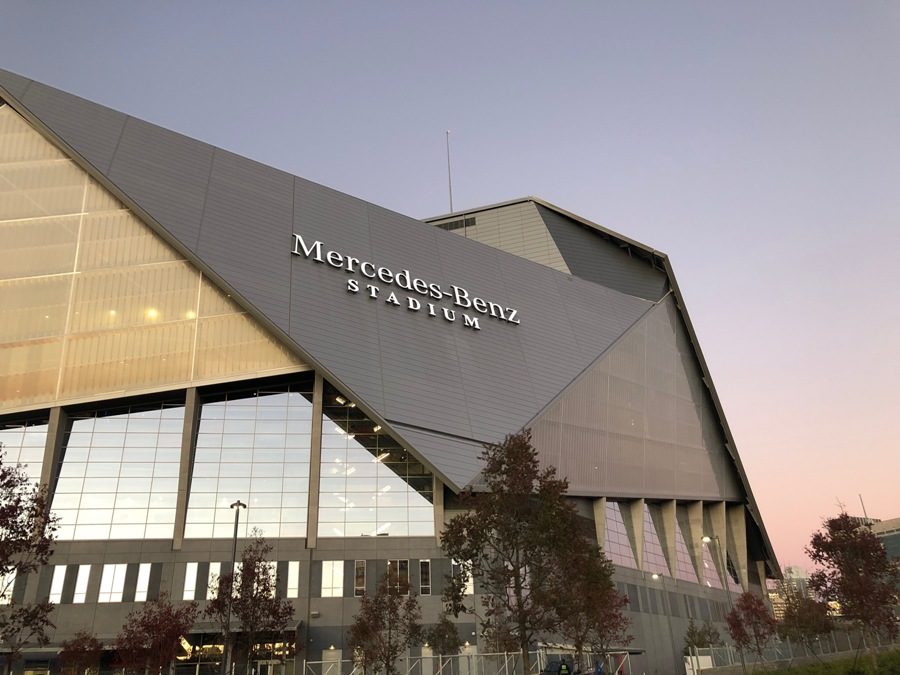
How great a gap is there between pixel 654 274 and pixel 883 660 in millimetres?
43701

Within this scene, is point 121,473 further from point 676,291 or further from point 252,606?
point 676,291

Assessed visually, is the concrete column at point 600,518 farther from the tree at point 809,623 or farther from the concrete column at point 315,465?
the concrete column at point 315,465

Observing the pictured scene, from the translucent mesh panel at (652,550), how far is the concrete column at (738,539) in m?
13.3

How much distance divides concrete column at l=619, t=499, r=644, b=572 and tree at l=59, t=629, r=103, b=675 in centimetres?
4043

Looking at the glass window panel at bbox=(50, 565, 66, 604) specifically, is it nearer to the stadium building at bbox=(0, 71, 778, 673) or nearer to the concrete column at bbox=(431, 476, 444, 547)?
the stadium building at bbox=(0, 71, 778, 673)

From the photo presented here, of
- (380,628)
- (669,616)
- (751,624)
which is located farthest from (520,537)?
(669,616)

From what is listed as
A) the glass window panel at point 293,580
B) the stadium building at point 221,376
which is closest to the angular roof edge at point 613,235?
the stadium building at point 221,376

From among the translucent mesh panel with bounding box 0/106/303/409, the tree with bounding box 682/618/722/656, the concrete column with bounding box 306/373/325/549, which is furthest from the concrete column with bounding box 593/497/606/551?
the translucent mesh panel with bounding box 0/106/303/409

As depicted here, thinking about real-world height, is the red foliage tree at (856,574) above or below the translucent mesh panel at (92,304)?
below

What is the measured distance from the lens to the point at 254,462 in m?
49.0

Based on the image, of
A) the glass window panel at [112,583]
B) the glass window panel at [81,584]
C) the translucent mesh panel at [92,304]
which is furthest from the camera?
the translucent mesh panel at [92,304]

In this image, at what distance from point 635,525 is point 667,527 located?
17.5ft

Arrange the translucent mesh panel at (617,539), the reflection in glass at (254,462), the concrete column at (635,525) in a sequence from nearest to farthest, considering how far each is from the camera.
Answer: the reflection in glass at (254,462)
the translucent mesh panel at (617,539)
the concrete column at (635,525)

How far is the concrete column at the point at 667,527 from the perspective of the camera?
65688 millimetres
